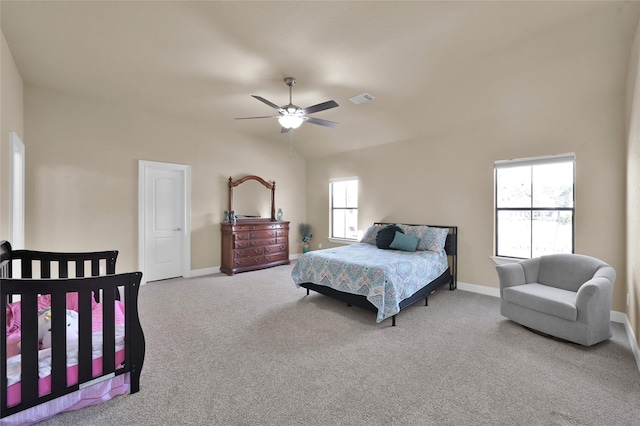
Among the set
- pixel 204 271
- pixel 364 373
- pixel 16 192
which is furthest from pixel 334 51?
pixel 204 271

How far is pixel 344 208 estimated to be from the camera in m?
6.58

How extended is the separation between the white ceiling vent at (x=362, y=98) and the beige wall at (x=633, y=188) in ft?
8.53

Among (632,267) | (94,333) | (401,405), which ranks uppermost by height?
(632,267)

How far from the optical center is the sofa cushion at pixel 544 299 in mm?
2648

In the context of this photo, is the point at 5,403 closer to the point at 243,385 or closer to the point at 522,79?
the point at 243,385

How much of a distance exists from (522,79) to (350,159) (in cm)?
346

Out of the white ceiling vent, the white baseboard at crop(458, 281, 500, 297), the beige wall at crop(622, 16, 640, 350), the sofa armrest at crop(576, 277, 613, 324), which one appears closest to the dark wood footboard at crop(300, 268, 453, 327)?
the white baseboard at crop(458, 281, 500, 297)

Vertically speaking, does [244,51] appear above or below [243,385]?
above

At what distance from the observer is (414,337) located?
286cm

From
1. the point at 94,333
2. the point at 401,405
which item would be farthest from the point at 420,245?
the point at 94,333

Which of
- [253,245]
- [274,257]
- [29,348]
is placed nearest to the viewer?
[29,348]

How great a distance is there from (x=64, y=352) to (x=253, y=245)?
13.4 feet

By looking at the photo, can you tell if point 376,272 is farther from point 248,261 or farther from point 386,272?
point 248,261

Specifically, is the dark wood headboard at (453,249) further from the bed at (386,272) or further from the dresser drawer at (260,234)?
the dresser drawer at (260,234)
